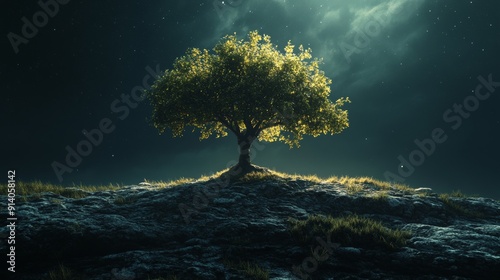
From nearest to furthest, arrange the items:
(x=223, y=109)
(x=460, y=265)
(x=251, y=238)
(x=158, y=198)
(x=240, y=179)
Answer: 1. (x=460, y=265)
2. (x=251, y=238)
3. (x=158, y=198)
4. (x=240, y=179)
5. (x=223, y=109)

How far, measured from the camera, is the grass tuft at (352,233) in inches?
679

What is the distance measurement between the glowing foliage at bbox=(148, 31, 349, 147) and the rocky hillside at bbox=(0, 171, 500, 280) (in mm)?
10112

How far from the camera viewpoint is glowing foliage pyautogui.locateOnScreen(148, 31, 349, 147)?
32.5 metres

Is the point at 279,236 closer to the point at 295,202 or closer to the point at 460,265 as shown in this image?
the point at 295,202

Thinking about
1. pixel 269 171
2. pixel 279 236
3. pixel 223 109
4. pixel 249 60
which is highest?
pixel 249 60

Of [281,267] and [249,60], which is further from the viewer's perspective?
[249,60]

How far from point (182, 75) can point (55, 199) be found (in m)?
16.9

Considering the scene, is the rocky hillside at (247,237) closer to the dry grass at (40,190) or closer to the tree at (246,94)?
the dry grass at (40,190)

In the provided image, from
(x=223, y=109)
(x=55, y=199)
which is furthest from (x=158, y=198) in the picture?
(x=223, y=109)

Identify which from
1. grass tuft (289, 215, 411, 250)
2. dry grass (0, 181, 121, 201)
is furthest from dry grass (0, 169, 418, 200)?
grass tuft (289, 215, 411, 250)

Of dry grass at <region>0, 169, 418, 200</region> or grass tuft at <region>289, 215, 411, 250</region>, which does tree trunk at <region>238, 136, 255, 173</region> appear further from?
grass tuft at <region>289, 215, 411, 250</region>

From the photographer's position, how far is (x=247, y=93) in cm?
3216

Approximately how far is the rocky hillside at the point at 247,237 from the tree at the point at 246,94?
1001 cm

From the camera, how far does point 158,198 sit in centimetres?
2439
